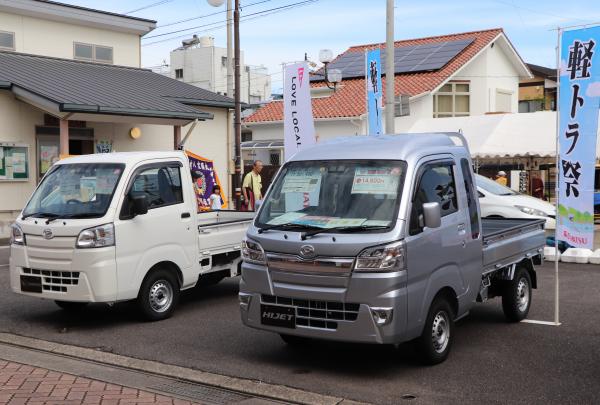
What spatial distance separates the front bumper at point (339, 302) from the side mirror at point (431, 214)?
497 millimetres

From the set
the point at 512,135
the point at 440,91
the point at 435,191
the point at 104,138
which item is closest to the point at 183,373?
the point at 435,191

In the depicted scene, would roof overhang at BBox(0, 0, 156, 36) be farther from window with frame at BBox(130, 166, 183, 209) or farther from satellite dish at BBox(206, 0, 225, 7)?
window with frame at BBox(130, 166, 183, 209)

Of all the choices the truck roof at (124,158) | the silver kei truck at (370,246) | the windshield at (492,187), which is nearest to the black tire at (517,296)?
the silver kei truck at (370,246)

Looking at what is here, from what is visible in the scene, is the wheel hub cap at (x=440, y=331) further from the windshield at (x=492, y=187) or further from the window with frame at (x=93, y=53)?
the window with frame at (x=93, y=53)

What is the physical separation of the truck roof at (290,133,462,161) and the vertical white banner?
6.17 meters

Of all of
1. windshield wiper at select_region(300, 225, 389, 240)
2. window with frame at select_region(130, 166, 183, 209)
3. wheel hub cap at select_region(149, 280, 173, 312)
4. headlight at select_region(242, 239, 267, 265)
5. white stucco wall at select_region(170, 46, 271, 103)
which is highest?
white stucco wall at select_region(170, 46, 271, 103)

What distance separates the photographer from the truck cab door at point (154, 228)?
25.6ft

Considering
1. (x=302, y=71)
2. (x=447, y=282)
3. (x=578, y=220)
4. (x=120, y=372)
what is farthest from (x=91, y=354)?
(x=302, y=71)

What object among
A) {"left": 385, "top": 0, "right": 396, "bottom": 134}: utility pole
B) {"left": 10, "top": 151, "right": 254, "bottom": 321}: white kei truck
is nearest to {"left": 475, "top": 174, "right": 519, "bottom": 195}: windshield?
{"left": 385, "top": 0, "right": 396, "bottom": 134}: utility pole

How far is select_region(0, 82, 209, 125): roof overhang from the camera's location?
57.0ft

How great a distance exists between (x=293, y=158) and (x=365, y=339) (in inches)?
82.8

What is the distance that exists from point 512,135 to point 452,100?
34.3ft

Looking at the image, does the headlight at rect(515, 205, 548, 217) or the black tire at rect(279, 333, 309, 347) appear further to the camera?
the headlight at rect(515, 205, 548, 217)

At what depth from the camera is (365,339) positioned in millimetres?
5723
